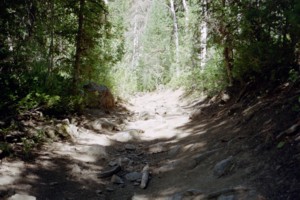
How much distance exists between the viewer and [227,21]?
384 inches

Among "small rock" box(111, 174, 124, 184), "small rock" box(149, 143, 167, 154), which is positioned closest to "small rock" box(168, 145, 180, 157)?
"small rock" box(149, 143, 167, 154)

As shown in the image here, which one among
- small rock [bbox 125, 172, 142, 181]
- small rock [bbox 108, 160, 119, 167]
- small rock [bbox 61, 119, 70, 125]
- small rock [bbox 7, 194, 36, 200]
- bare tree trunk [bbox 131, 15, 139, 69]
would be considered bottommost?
small rock [bbox 125, 172, 142, 181]

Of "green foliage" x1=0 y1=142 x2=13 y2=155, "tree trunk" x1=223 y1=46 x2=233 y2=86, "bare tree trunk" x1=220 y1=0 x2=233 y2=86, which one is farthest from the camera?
"tree trunk" x1=223 y1=46 x2=233 y2=86

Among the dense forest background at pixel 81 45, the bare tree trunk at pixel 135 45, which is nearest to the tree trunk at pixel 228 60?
the dense forest background at pixel 81 45

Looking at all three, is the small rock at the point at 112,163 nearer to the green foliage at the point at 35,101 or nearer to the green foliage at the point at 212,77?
the green foliage at the point at 35,101

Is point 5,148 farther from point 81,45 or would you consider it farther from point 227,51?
point 227,51

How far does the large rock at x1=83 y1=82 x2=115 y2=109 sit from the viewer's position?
503 inches

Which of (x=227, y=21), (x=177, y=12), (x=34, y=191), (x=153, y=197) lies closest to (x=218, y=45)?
(x=227, y=21)

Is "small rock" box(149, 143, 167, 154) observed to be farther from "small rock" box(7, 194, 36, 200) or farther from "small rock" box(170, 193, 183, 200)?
"small rock" box(7, 194, 36, 200)

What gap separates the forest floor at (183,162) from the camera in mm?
4820

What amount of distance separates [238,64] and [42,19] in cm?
595

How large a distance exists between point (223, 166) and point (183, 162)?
1419 millimetres

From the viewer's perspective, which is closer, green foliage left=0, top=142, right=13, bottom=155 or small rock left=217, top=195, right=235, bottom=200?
small rock left=217, top=195, right=235, bottom=200

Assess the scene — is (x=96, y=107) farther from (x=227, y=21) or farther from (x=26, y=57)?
(x=227, y=21)
